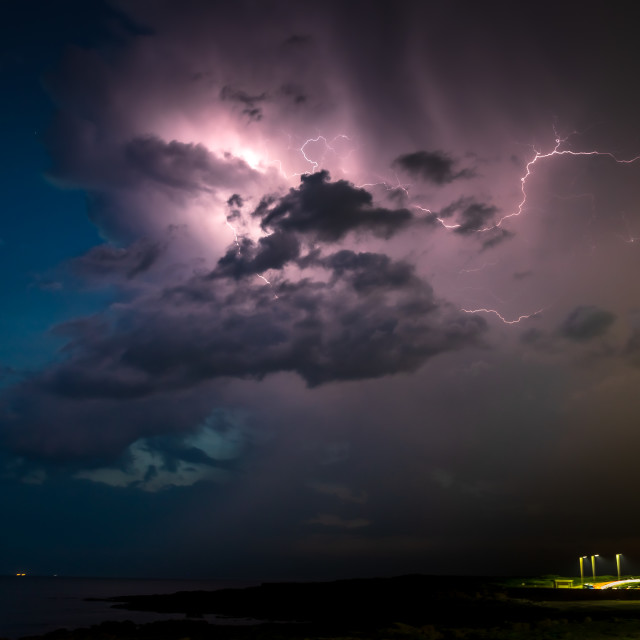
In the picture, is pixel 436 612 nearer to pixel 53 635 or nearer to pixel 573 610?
pixel 573 610

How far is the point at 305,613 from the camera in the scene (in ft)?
126

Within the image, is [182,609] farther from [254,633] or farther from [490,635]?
[490,635]

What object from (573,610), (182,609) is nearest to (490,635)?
(573,610)

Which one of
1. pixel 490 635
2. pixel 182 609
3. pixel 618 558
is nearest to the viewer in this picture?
pixel 490 635

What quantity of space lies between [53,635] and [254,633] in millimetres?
8749

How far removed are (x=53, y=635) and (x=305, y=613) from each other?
610 inches

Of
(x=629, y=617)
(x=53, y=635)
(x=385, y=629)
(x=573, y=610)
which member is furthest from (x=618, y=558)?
(x=53, y=635)

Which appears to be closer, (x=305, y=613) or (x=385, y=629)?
(x=385, y=629)

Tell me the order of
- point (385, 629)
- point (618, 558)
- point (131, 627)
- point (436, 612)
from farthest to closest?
point (618, 558) < point (436, 612) < point (131, 627) < point (385, 629)

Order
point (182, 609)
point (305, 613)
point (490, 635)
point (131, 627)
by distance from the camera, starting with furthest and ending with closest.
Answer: point (182, 609)
point (305, 613)
point (131, 627)
point (490, 635)

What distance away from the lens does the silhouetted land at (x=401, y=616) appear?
2355 centimetres

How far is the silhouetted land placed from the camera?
23.5m

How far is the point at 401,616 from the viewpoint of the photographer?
3278 centimetres

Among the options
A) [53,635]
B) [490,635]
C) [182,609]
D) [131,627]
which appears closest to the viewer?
→ [490,635]
